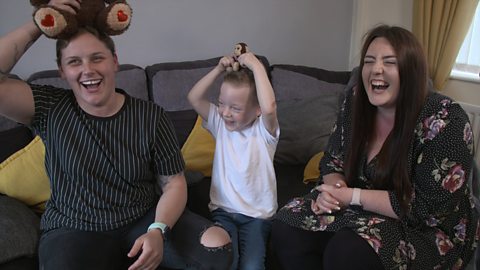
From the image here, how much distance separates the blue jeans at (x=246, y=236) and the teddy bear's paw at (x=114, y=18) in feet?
2.42

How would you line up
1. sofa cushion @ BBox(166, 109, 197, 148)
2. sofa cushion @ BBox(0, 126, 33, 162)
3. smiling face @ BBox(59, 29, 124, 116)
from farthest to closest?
sofa cushion @ BBox(166, 109, 197, 148), sofa cushion @ BBox(0, 126, 33, 162), smiling face @ BBox(59, 29, 124, 116)

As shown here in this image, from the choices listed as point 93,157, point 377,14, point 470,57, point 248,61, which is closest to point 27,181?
point 93,157

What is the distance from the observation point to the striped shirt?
1294 millimetres

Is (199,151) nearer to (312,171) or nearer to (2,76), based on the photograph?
(312,171)

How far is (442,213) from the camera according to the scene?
134 cm

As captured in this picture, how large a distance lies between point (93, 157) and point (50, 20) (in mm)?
411

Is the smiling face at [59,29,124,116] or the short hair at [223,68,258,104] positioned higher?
the smiling face at [59,29,124,116]

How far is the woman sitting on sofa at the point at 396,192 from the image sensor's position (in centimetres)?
129

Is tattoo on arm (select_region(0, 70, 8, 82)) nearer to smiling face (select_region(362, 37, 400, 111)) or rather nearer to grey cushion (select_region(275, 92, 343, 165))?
smiling face (select_region(362, 37, 400, 111))

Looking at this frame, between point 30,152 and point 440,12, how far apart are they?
2.30 meters

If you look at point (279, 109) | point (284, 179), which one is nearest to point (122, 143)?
point (284, 179)

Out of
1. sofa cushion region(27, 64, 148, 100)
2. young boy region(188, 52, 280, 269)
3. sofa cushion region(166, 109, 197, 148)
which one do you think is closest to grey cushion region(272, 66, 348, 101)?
sofa cushion region(166, 109, 197, 148)

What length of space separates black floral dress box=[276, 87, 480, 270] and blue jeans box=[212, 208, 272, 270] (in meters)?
0.11

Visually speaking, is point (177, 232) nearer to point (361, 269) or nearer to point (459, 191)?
point (361, 269)
